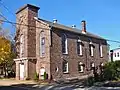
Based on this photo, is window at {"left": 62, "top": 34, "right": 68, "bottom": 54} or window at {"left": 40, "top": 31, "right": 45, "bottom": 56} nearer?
window at {"left": 40, "top": 31, "right": 45, "bottom": 56}

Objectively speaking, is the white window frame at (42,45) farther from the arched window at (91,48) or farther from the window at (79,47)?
the arched window at (91,48)

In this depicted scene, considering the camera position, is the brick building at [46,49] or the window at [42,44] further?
the window at [42,44]

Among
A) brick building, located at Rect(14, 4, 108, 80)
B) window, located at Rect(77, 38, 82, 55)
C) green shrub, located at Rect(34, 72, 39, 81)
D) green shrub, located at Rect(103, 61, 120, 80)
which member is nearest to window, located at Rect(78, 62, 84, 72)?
brick building, located at Rect(14, 4, 108, 80)

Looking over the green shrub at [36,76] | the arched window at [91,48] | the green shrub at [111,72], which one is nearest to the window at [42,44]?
the green shrub at [36,76]

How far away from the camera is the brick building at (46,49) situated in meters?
35.6

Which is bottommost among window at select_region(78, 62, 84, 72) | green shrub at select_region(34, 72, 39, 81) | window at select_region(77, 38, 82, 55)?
green shrub at select_region(34, 72, 39, 81)

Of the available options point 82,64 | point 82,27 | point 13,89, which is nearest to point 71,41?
point 82,64

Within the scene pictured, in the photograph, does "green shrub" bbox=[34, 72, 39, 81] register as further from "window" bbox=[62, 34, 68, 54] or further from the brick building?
"window" bbox=[62, 34, 68, 54]

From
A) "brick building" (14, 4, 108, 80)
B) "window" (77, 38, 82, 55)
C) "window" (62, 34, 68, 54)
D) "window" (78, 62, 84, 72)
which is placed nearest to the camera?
"brick building" (14, 4, 108, 80)

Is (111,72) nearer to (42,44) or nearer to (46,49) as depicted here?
(46,49)

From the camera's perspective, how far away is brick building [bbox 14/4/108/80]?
35562 millimetres

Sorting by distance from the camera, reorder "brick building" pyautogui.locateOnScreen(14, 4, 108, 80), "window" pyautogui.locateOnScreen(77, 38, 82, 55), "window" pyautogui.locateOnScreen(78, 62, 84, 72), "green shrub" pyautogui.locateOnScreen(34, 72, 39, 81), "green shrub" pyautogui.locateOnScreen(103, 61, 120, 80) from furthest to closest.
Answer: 1. "window" pyautogui.locateOnScreen(77, 38, 82, 55)
2. "window" pyautogui.locateOnScreen(78, 62, 84, 72)
3. "brick building" pyautogui.locateOnScreen(14, 4, 108, 80)
4. "green shrub" pyautogui.locateOnScreen(34, 72, 39, 81)
5. "green shrub" pyautogui.locateOnScreen(103, 61, 120, 80)

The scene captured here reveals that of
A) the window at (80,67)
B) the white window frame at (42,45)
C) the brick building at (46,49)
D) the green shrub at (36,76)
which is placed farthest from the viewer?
the window at (80,67)

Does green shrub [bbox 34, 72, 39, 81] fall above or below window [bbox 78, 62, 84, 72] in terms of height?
below
